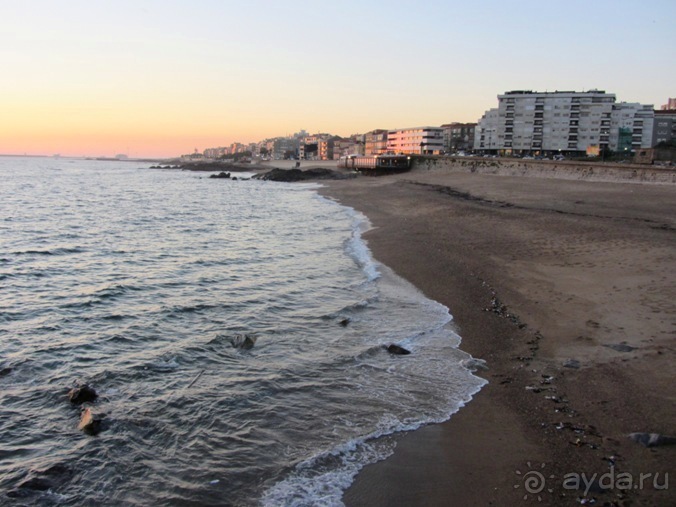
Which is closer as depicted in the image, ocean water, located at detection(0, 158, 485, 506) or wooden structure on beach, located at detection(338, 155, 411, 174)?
ocean water, located at detection(0, 158, 485, 506)

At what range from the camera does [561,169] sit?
56.9 metres

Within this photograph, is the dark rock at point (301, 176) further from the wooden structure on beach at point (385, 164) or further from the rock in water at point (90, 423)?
the rock in water at point (90, 423)

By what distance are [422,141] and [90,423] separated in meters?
143

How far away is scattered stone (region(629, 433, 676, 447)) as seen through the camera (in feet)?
20.2

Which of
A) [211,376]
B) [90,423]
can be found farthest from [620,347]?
[90,423]

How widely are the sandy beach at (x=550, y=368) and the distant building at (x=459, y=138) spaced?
141740 millimetres

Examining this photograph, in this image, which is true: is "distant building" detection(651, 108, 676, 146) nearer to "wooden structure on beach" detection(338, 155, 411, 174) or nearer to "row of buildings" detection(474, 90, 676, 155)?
"row of buildings" detection(474, 90, 676, 155)

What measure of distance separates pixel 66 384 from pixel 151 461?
310 centimetres

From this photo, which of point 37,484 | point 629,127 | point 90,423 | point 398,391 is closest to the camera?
point 37,484

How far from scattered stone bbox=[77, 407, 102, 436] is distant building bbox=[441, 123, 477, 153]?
516 feet

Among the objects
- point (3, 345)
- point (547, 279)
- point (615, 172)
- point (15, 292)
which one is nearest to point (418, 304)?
point (547, 279)

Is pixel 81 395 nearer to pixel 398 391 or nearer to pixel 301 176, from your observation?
pixel 398 391

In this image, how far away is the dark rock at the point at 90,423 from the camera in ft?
22.9

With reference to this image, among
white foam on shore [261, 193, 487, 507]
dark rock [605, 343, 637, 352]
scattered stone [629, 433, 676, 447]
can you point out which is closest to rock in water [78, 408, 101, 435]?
white foam on shore [261, 193, 487, 507]
